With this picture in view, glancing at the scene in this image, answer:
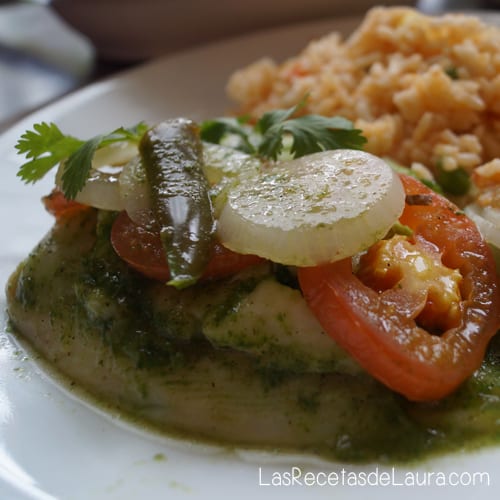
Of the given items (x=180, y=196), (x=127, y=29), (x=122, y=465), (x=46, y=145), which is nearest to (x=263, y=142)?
(x=180, y=196)

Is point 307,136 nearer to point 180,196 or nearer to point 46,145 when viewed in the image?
point 180,196

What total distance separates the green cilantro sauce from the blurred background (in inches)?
78.5

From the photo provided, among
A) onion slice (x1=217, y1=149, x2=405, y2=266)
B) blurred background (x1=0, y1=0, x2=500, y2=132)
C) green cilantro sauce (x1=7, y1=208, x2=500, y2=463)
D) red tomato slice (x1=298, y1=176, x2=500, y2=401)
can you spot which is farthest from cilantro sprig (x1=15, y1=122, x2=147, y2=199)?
blurred background (x1=0, y1=0, x2=500, y2=132)

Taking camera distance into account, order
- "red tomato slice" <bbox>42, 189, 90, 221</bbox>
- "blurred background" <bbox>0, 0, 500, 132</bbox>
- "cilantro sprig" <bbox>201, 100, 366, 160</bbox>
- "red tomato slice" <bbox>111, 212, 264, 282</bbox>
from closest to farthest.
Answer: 1. "red tomato slice" <bbox>111, 212, 264, 282</bbox>
2. "cilantro sprig" <bbox>201, 100, 366, 160</bbox>
3. "red tomato slice" <bbox>42, 189, 90, 221</bbox>
4. "blurred background" <bbox>0, 0, 500, 132</bbox>

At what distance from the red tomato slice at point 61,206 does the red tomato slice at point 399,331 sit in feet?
3.10

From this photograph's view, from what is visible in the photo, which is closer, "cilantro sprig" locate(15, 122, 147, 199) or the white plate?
the white plate

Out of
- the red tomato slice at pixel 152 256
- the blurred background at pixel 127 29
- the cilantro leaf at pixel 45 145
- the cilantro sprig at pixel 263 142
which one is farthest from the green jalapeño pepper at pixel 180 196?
the blurred background at pixel 127 29

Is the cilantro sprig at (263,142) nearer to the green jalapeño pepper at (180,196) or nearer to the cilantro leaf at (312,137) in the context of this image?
the cilantro leaf at (312,137)

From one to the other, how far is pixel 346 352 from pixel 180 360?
0.50 metres

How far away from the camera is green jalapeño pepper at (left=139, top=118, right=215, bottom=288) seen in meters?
1.82

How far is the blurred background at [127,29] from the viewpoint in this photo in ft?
13.8

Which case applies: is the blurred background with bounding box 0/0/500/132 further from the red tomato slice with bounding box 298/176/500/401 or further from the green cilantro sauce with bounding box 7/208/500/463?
the red tomato slice with bounding box 298/176/500/401

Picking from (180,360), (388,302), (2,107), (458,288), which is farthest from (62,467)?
(2,107)

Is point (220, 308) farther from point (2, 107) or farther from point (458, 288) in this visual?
point (2, 107)
